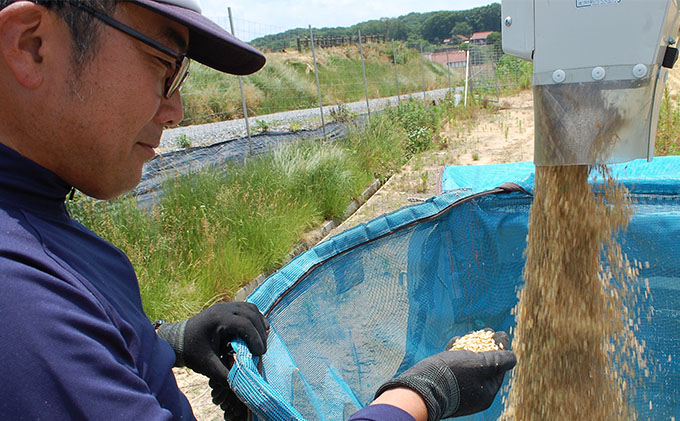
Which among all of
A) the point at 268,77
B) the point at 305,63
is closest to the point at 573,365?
the point at 268,77

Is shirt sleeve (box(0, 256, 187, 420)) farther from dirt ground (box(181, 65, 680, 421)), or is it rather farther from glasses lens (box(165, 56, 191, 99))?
dirt ground (box(181, 65, 680, 421))

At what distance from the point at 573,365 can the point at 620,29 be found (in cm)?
128

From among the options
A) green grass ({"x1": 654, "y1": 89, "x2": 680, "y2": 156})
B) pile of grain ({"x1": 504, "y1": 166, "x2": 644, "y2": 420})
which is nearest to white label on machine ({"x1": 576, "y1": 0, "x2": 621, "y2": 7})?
pile of grain ({"x1": 504, "y1": 166, "x2": 644, "y2": 420})

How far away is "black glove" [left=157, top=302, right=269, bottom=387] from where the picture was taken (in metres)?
1.39

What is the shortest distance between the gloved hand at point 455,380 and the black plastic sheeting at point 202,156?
338cm

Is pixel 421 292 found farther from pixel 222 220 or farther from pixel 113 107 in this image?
pixel 222 220

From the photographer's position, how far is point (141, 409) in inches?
29.8

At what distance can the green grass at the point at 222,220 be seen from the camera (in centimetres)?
354

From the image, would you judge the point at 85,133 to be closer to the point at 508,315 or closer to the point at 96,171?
the point at 96,171

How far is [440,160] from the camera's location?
8375 mm

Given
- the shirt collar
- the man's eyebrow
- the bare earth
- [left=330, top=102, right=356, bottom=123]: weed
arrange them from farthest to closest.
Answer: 1. [left=330, top=102, right=356, bottom=123]: weed
2. the bare earth
3. the man's eyebrow
4. the shirt collar

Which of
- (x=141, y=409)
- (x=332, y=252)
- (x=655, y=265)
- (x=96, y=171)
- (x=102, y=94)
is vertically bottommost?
(x=655, y=265)

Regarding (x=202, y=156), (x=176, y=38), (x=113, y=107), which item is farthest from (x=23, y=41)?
(x=202, y=156)

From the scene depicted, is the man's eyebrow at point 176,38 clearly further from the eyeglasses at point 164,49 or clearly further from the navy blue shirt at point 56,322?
the navy blue shirt at point 56,322
